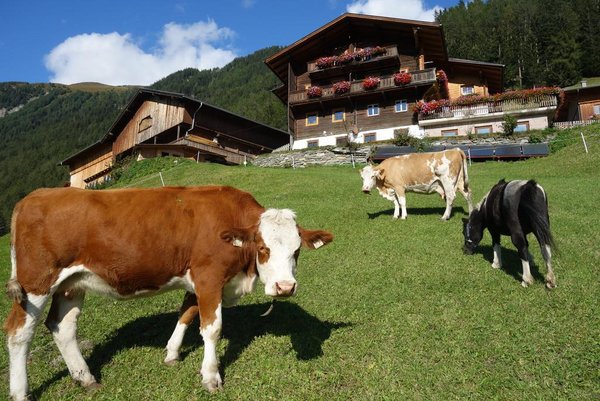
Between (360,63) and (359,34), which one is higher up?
(359,34)

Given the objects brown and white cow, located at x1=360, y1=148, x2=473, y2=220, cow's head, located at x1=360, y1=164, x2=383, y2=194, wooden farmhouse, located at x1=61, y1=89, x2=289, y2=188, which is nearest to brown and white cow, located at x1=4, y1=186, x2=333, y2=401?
brown and white cow, located at x1=360, y1=148, x2=473, y2=220

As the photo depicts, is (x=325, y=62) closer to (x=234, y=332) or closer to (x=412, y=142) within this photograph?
(x=412, y=142)

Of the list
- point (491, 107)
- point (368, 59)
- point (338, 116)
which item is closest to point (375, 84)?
point (368, 59)

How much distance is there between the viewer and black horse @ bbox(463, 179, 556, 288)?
659cm

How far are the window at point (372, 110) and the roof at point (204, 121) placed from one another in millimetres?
11931

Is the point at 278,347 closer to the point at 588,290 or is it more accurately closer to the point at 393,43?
the point at 588,290

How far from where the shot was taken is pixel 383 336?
17.6 feet

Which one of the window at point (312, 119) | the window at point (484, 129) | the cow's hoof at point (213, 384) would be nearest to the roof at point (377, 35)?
the window at point (312, 119)

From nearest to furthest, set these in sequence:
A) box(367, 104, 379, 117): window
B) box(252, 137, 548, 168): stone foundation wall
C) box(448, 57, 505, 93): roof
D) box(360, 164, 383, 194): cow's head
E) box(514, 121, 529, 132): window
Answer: box(360, 164, 383, 194): cow's head, box(252, 137, 548, 168): stone foundation wall, box(514, 121, 529, 132): window, box(367, 104, 379, 117): window, box(448, 57, 505, 93): roof

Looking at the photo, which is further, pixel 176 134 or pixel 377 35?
Answer: pixel 176 134

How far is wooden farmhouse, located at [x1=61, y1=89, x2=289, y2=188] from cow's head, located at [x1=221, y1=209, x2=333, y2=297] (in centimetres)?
A: 3194

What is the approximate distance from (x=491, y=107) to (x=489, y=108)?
0.20 metres

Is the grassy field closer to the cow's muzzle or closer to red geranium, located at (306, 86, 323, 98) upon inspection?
the cow's muzzle

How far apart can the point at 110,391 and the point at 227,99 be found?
408 feet
